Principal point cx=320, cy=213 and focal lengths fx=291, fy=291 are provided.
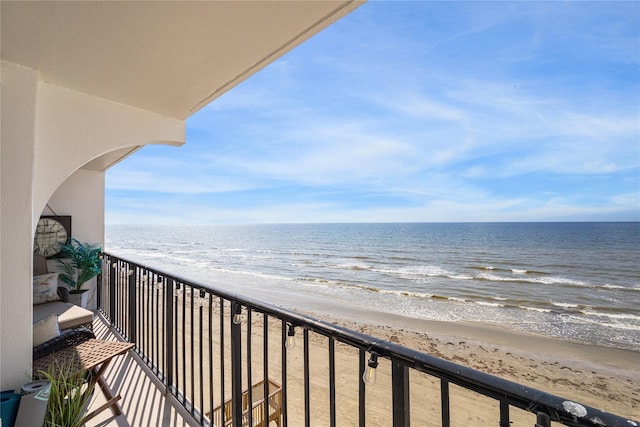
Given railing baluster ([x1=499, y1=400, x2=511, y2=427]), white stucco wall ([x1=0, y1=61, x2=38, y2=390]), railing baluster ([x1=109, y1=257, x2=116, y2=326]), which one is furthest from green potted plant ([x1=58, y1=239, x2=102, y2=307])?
railing baluster ([x1=499, y1=400, x2=511, y2=427])

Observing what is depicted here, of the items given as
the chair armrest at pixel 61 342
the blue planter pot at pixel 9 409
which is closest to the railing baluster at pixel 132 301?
the chair armrest at pixel 61 342

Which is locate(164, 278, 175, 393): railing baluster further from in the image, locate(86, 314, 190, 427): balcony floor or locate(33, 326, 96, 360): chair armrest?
locate(33, 326, 96, 360): chair armrest

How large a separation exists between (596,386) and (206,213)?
1806 inches

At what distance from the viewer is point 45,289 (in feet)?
11.1

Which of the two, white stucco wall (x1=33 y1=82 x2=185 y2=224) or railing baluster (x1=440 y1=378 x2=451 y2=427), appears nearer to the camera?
railing baluster (x1=440 y1=378 x2=451 y2=427)

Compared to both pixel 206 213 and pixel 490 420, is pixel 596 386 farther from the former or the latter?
pixel 206 213

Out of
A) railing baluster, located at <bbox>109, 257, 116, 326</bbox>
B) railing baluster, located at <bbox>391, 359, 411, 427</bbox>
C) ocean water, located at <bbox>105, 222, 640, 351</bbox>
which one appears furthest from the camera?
ocean water, located at <bbox>105, 222, 640, 351</bbox>

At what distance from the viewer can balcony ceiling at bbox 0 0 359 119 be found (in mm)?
1210

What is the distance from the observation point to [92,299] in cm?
458

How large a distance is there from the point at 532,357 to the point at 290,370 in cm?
482

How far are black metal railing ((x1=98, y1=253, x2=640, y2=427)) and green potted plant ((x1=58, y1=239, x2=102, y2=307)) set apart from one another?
0.17 meters

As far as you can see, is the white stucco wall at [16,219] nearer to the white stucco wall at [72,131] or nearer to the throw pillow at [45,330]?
the white stucco wall at [72,131]

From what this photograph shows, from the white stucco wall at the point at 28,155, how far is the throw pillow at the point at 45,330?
295 mm

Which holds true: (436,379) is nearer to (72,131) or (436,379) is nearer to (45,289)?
(45,289)
